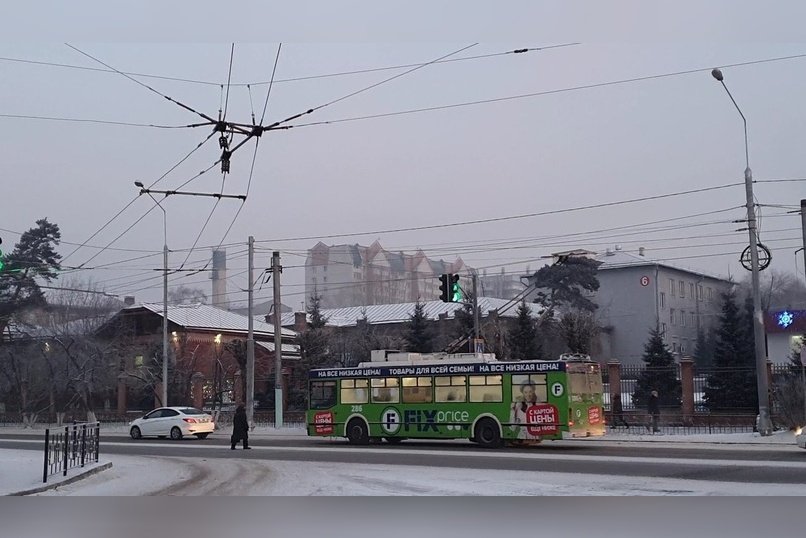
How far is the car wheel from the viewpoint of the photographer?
26922 millimetres

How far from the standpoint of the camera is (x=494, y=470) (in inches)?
756

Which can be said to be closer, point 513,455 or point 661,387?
point 513,455

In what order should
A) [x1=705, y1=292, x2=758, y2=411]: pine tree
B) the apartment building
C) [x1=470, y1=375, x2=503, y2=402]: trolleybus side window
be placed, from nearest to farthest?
[x1=470, y1=375, x2=503, y2=402]: trolleybus side window → [x1=705, y1=292, x2=758, y2=411]: pine tree → the apartment building

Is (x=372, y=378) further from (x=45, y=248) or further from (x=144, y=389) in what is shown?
(x=144, y=389)

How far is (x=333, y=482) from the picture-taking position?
682 inches

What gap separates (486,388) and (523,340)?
841 inches

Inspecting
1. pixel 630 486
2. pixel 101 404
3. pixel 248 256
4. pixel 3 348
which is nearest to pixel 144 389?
pixel 101 404

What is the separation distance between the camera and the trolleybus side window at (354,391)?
3004 centimetres

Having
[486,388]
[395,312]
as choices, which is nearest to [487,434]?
[486,388]

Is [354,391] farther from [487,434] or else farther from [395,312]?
[395,312]

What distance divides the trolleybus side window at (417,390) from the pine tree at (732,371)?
14344 millimetres

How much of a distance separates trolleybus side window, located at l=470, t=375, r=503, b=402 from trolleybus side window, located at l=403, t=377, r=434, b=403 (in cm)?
161

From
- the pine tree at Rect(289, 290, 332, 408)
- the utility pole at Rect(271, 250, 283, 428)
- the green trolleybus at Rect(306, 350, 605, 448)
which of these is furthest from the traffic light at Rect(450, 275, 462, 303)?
the pine tree at Rect(289, 290, 332, 408)

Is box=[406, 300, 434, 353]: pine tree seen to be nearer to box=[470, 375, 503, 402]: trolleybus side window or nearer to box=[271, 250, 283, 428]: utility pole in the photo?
box=[271, 250, 283, 428]: utility pole
